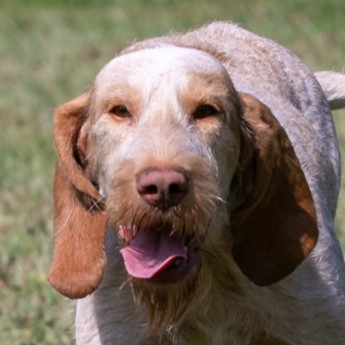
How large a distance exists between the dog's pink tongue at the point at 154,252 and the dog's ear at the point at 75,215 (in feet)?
1.19

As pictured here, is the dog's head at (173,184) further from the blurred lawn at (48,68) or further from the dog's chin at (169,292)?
the blurred lawn at (48,68)

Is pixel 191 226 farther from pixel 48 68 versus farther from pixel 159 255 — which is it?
pixel 48 68

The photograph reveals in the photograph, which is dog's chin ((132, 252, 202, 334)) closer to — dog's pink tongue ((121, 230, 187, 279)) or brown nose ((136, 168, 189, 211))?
dog's pink tongue ((121, 230, 187, 279))

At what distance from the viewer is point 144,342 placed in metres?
5.35

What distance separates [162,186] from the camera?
456 cm

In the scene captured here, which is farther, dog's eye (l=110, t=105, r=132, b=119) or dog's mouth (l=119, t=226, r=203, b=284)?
dog's eye (l=110, t=105, r=132, b=119)

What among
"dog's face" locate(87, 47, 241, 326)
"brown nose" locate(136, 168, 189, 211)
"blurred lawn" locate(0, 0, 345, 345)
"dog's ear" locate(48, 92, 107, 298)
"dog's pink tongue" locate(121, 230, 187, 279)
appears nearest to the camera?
"brown nose" locate(136, 168, 189, 211)

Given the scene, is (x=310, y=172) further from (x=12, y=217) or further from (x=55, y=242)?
(x=12, y=217)

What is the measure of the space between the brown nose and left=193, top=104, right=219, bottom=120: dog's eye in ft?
1.27

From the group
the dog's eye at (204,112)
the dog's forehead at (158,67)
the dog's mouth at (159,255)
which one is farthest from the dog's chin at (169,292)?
the dog's forehead at (158,67)

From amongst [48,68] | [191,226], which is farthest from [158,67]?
[48,68]

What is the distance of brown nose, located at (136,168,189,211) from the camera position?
4555 millimetres

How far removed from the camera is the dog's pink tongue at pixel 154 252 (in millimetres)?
4828

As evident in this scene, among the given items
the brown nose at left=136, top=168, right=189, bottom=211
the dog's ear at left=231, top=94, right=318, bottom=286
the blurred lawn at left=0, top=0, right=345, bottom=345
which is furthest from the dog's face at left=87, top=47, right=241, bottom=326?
the blurred lawn at left=0, top=0, right=345, bottom=345
